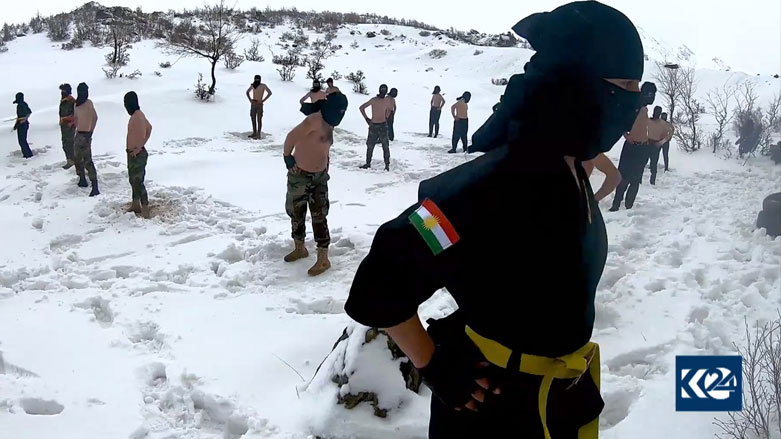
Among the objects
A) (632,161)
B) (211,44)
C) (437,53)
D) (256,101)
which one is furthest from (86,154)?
(437,53)

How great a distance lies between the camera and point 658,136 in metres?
9.18

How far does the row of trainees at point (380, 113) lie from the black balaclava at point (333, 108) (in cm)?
213

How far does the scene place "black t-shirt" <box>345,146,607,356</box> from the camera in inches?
48.5

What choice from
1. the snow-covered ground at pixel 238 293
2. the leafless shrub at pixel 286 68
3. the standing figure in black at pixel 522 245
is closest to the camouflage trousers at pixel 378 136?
the snow-covered ground at pixel 238 293

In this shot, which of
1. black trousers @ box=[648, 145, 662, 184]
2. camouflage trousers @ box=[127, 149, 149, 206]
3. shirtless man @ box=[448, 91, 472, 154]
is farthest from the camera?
shirtless man @ box=[448, 91, 472, 154]

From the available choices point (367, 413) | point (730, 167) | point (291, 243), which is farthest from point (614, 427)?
point (730, 167)

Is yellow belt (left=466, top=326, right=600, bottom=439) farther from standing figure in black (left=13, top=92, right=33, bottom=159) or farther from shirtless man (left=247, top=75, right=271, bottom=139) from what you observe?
shirtless man (left=247, top=75, right=271, bottom=139)

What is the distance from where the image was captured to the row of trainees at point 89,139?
293 inches

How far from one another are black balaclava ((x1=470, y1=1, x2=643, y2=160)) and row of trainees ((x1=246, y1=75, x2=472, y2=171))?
6.56 metres

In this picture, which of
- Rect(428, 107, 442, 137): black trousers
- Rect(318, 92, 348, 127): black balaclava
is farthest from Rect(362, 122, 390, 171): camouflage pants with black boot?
Rect(318, 92, 348, 127): black balaclava

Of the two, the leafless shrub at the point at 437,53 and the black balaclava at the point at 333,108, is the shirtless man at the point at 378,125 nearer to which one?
the black balaclava at the point at 333,108

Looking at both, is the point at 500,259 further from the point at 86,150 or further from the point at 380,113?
the point at 380,113

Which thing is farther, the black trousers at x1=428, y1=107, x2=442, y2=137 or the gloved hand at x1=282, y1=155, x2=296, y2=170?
the black trousers at x1=428, y1=107, x2=442, y2=137

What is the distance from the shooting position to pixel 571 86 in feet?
4.21
